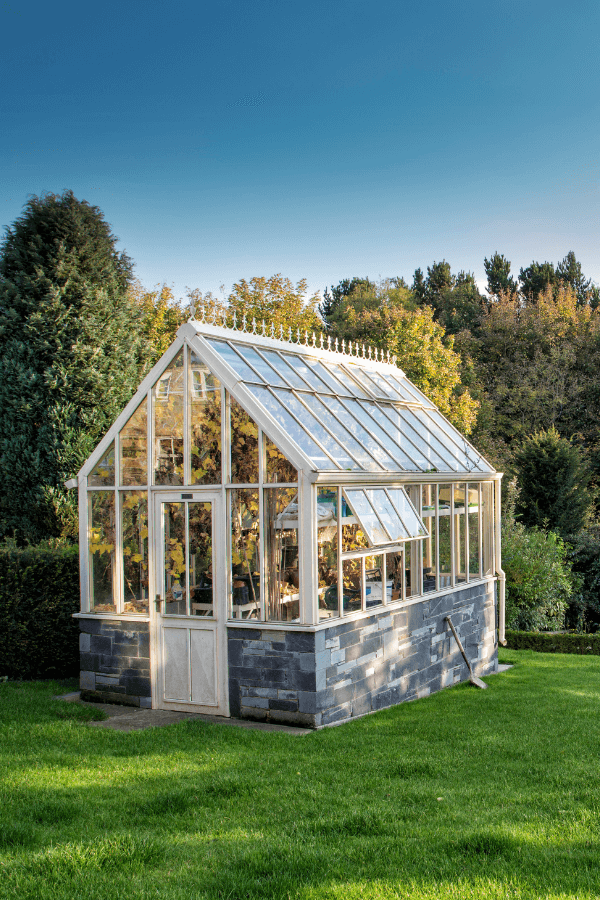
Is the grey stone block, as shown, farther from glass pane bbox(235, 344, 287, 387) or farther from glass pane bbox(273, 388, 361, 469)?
glass pane bbox(235, 344, 287, 387)

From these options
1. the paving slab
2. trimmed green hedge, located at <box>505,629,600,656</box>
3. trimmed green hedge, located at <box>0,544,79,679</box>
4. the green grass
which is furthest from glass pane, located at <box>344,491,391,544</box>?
trimmed green hedge, located at <box>505,629,600,656</box>

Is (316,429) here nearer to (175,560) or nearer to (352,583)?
(352,583)

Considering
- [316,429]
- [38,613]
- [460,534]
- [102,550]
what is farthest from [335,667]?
[38,613]

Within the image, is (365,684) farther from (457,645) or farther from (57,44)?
(57,44)

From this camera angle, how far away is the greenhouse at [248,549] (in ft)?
28.8

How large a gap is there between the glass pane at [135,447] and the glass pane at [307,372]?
8.13 ft

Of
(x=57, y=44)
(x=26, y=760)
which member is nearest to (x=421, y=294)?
(x=57, y=44)

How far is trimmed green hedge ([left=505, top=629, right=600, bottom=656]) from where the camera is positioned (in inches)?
679

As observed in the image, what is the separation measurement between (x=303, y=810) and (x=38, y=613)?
7301 mm

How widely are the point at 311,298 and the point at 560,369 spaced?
12744 mm

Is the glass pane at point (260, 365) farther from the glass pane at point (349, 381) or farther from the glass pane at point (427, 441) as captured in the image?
the glass pane at point (427, 441)

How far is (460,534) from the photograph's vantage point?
12.8m

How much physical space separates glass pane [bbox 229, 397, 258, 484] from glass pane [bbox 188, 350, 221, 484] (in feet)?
0.69

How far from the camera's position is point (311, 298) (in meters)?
28.2
